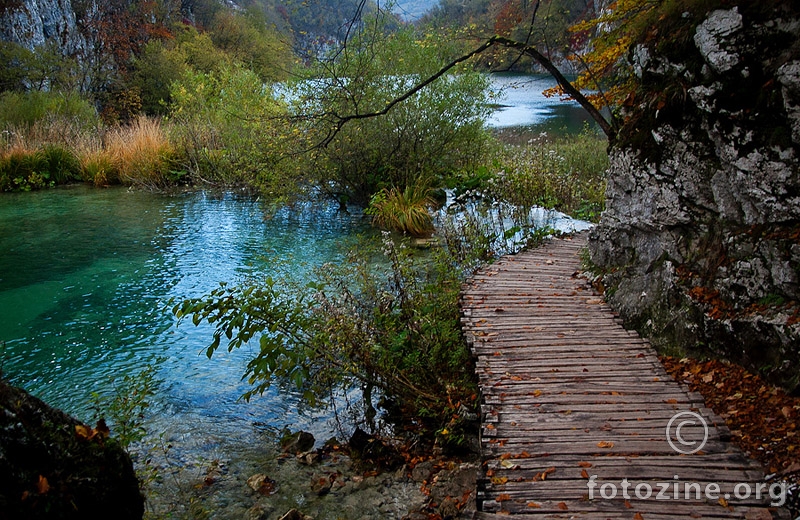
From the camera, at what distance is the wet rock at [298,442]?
5.13 meters

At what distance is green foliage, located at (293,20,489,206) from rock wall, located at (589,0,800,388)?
24.7 feet

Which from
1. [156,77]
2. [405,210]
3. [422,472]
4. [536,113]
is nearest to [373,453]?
[422,472]

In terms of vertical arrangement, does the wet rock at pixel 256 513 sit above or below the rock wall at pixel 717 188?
below

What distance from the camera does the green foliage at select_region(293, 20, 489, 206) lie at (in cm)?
1284

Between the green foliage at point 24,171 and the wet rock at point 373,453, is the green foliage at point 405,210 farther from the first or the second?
the green foliage at point 24,171

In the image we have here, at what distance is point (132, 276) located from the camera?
9984 mm

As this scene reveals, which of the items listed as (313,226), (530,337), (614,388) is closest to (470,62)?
(313,226)

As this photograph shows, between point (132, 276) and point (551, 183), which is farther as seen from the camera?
point (551, 183)

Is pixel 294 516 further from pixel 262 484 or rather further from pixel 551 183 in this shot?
pixel 551 183

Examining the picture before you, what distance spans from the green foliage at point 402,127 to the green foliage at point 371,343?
6789 millimetres

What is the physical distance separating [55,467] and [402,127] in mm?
11727

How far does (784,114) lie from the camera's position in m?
4.31

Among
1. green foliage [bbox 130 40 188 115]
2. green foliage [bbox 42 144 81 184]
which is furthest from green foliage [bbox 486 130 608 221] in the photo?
green foliage [bbox 130 40 188 115]

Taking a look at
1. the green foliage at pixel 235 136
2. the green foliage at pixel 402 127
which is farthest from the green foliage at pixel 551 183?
the green foliage at pixel 235 136
